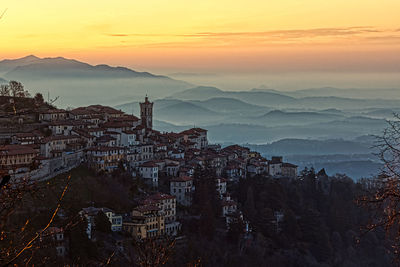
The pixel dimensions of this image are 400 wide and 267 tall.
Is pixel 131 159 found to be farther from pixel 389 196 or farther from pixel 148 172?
pixel 389 196

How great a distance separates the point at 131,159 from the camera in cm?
4384

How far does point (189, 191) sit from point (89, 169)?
22.4 feet

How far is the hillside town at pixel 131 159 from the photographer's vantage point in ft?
119

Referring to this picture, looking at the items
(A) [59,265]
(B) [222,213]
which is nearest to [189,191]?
(B) [222,213]

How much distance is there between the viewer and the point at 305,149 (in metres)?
144

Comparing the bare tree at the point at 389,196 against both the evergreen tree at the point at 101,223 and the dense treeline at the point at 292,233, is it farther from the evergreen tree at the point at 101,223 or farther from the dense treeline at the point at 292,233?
the dense treeline at the point at 292,233

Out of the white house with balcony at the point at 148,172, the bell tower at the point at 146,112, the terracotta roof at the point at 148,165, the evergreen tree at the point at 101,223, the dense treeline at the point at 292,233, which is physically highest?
the bell tower at the point at 146,112

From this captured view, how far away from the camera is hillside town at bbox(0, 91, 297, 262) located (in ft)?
119

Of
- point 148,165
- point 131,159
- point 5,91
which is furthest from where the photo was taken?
point 5,91

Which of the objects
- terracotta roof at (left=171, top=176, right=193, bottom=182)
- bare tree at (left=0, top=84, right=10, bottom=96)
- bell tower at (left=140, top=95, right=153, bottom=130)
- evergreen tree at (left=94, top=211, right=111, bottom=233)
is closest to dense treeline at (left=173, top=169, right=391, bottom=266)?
terracotta roof at (left=171, top=176, right=193, bottom=182)

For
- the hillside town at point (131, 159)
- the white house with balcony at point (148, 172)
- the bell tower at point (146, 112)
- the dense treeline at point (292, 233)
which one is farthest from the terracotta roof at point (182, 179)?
the bell tower at point (146, 112)

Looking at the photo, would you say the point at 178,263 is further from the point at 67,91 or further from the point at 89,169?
Answer: the point at 67,91

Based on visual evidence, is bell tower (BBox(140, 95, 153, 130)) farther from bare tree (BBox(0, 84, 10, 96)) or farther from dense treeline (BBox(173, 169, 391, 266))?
dense treeline (BBox(173, 169, 391, 266))

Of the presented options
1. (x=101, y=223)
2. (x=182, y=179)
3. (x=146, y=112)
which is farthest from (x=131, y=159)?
(x=146, y=112)
